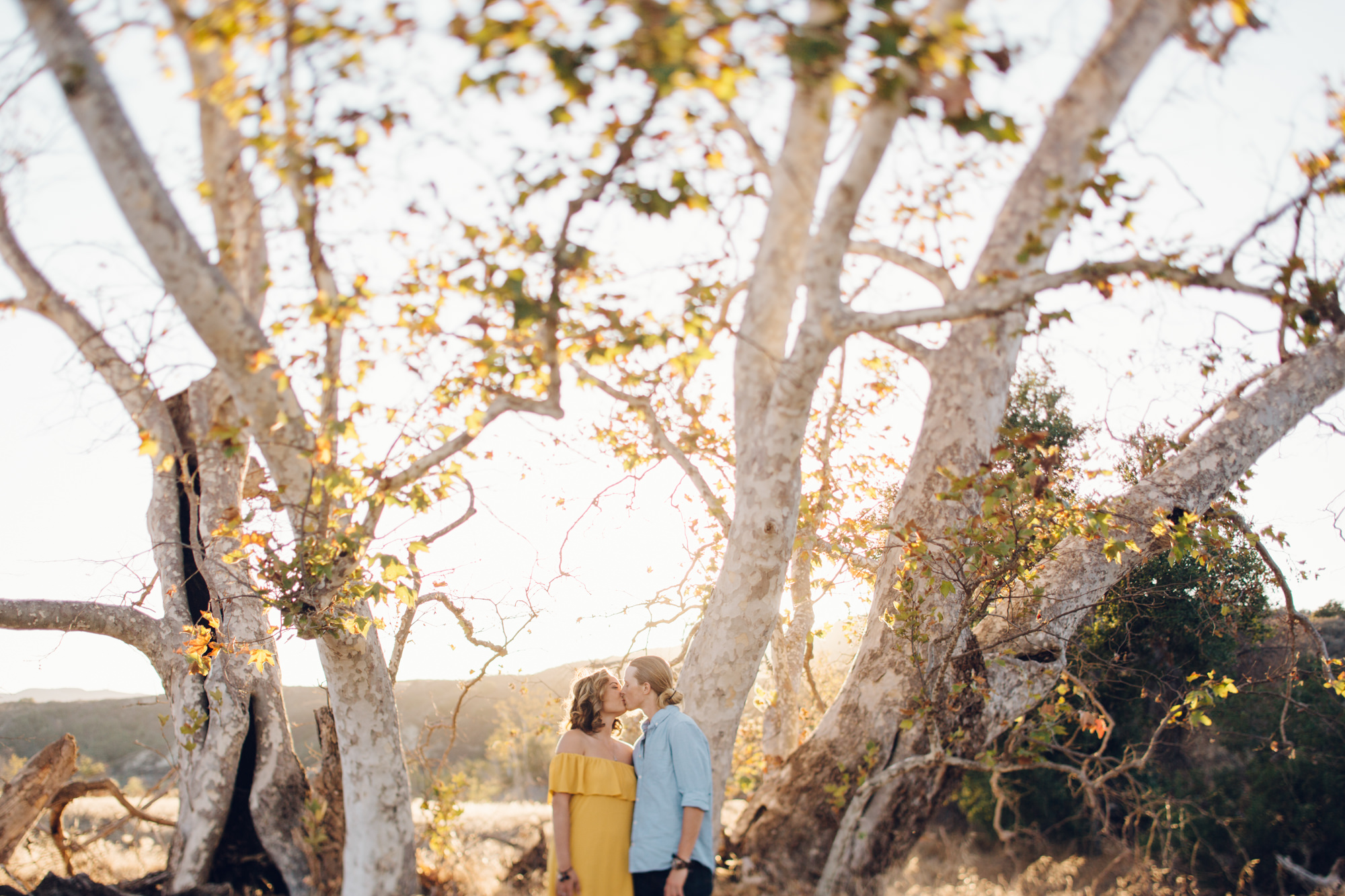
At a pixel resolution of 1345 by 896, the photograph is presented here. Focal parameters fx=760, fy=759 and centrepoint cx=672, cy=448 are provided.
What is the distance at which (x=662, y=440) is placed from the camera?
212 inches

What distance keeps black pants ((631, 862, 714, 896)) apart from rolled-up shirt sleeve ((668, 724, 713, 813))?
1.03 ft

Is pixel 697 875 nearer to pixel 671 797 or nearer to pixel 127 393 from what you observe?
pixel 671 797

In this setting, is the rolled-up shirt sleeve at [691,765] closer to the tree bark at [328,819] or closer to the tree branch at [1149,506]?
the tree branch at [1149,506]

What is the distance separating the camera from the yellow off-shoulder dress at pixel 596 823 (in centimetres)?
337

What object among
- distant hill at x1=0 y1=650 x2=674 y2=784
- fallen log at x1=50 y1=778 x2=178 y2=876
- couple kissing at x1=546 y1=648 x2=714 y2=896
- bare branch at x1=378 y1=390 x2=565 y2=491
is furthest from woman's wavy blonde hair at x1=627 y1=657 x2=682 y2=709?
distant hill at x1=0 y1=650 x2=674 y2=784

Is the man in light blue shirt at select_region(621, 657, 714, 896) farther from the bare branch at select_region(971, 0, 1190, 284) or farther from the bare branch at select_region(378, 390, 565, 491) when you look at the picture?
the bare branch at select_region(971, 0, 1190, 284)

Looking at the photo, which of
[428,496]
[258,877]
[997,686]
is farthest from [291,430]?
[997,686]

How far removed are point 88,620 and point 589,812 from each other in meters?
4.70

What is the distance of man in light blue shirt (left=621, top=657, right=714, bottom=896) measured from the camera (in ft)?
10.7

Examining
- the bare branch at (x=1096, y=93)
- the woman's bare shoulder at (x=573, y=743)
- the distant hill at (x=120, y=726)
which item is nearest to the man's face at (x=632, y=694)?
the woman's bare shoulder at (x=573, y=743)

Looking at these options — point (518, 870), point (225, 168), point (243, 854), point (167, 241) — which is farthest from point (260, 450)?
point (243, 854)

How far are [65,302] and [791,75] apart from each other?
5684mm

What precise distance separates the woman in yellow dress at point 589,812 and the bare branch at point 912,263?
3.52 meters

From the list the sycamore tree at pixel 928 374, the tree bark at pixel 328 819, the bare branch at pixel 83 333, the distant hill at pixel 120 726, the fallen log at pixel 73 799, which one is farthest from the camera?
the distant hill at pixel 120 726
